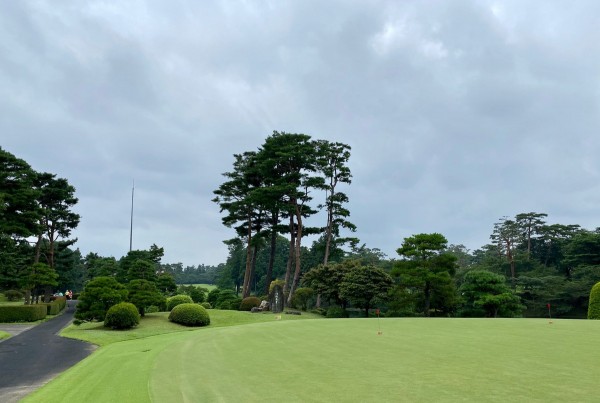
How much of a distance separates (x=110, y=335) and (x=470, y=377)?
18.9 metres

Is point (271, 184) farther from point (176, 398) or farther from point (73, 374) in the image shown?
point (176, 398)

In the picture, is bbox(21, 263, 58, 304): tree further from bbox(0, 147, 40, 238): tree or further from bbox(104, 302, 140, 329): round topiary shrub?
bbox(104, 302, 140, 329): round topiary shrub

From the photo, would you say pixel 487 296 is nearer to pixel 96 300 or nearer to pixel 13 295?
pixel 96 300

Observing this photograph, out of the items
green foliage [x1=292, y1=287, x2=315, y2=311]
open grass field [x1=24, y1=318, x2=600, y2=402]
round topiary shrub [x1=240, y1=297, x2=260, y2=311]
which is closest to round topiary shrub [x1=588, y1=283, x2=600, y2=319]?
open grass field [x1=24, y1=318, x2=600, y2=402]

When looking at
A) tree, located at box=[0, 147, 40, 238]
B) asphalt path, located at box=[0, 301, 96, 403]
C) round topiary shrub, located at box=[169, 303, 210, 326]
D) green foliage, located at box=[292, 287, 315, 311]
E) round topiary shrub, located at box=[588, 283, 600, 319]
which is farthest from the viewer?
green foliage, located at box=[292, 287, 315, 311]

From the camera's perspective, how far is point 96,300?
25.4 meters

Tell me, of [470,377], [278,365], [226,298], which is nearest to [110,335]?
[278,365]

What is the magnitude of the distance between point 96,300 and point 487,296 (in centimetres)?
2760

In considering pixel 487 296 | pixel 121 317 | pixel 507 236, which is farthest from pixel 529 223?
pixel 121 317

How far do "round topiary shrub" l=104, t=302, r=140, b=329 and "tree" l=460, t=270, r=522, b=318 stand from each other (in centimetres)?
2472

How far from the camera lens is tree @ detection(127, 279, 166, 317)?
26.7 m

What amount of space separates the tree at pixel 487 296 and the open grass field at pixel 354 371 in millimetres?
18787

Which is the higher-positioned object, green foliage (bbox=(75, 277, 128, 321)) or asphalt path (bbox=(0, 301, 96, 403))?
green foliage (bbox=(75, 277, 128, 321))

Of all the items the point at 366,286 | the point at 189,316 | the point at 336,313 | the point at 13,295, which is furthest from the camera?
the point at 13,295
